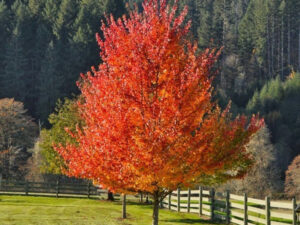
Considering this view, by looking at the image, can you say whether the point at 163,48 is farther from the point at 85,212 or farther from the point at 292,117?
the point at 292,117

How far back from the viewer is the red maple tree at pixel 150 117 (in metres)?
16.6

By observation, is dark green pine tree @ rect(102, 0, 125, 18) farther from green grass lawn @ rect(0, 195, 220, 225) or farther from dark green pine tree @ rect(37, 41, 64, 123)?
green grass lawn @ rect(0, 195, 220, 225)

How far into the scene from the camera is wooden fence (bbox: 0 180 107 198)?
48.5 meters

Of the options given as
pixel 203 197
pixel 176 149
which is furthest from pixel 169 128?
pixel 203 197

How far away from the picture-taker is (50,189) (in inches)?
1960

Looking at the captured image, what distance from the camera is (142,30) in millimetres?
17688

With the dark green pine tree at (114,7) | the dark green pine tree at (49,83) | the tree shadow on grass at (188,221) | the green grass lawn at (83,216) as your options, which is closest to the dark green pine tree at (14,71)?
the dark green pine tree at (49,83)

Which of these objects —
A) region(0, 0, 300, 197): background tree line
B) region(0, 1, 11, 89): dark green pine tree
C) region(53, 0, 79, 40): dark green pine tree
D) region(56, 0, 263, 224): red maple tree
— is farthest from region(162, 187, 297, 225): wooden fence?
region(53, 0, 79, 40): dark green pine tree

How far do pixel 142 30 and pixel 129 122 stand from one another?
124 inches

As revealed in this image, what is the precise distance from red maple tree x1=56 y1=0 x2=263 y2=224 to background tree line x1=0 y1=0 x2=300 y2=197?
84.3m

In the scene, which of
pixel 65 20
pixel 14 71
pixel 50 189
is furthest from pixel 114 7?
pixel 50 189

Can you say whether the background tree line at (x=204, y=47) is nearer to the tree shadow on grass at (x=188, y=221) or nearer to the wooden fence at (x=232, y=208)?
the wooden fence at (x=232, y=208)

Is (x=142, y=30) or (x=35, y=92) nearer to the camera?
(x=142, y=30)

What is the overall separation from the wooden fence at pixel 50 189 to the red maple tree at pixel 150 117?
103 ft
